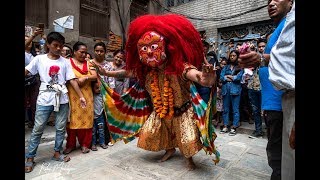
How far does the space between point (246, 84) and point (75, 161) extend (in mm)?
3547

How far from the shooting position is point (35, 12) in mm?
6324

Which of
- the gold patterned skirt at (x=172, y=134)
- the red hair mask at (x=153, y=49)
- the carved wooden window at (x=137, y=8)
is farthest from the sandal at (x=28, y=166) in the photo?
the carved wooden window at (x=137, y=8)

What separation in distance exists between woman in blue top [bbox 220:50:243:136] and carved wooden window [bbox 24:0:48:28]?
5.05 meters

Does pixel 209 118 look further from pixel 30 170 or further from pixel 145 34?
pixel 30 170

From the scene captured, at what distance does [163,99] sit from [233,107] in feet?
7.88

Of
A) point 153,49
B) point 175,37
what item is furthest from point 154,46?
point 175,37

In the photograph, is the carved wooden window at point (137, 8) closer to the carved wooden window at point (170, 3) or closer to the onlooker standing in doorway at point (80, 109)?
the carved wooden window at point (170, 3)

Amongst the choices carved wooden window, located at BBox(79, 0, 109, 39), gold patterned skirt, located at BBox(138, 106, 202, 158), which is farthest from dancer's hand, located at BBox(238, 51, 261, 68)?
carved wooden window, located at BBox(79, 0, 109, 39)

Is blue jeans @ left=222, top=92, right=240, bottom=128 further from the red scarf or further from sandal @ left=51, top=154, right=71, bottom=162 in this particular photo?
sandal @ left=51, top=154, right=71, bottom=162

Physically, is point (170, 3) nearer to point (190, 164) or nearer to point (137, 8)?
point (137, 8)

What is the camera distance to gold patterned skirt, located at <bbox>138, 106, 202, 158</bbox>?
9.18 feet
